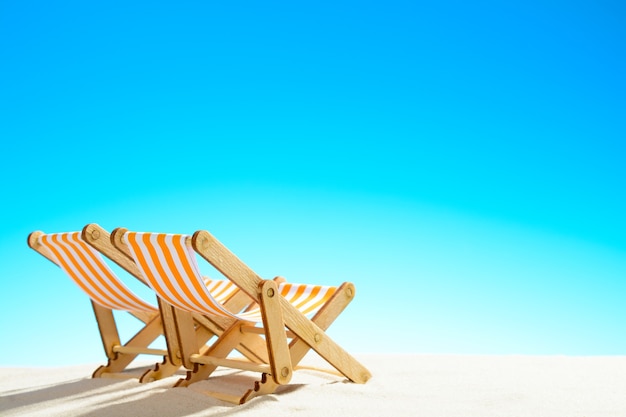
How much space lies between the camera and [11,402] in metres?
4.30

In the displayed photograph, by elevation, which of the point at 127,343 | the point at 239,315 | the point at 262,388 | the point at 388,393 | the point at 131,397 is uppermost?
the point at 239,315

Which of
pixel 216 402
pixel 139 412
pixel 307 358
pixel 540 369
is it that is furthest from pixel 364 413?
pixel 307 358

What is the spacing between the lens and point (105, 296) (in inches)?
184

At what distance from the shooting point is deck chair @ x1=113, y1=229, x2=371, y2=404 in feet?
11.4

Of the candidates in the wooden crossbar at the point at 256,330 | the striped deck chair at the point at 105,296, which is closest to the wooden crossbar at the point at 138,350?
the striped deck chair at the point at 105,296

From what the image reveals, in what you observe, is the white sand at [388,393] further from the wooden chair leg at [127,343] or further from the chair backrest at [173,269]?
the chair backrest at [173,269]

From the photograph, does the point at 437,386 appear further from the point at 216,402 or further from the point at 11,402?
the point at 11,402

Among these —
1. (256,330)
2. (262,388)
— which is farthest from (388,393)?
(256,330)

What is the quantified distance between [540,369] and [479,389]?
1162 mm

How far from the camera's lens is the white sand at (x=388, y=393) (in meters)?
3.36

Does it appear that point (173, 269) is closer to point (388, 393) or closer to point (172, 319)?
point (172, 319)

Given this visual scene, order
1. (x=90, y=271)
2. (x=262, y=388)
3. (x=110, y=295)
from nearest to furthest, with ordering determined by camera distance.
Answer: (x=262, y=388), (x=90, y=271), (x=110, y=295)

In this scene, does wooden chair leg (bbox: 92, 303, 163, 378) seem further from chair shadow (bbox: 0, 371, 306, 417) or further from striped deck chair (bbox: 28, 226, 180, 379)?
chair shadow (bbox: 0, 371, 306, 417)

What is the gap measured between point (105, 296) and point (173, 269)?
129 centimetres
